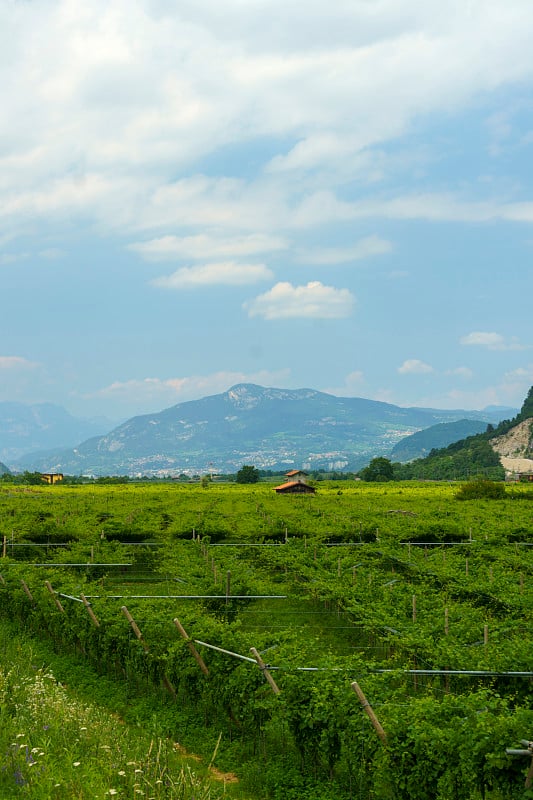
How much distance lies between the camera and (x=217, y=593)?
2042cm

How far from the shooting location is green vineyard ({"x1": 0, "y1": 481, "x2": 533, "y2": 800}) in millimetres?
9586

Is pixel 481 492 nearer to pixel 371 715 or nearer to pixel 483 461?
pixel 371 715

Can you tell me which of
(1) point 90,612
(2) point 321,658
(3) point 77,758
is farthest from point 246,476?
(3) point 77,758

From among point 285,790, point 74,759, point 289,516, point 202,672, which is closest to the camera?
point 74,759

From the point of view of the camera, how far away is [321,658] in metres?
12.6

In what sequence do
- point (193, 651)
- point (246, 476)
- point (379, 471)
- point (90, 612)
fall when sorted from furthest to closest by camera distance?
point (379, 471) → point (246, 476) → point (90, 612) → point (193, 651)

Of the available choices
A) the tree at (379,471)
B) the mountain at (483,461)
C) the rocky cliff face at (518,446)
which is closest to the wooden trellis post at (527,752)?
the tree at (379,471)

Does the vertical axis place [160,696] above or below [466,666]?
below

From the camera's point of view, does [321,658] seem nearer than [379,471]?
Yes

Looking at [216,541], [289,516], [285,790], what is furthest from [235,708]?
[289,516]

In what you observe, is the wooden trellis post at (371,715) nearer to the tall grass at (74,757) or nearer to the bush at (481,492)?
the tall grass at (74,757)

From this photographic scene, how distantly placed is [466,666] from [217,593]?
30.9 feet

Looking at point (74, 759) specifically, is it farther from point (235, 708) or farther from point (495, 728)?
point (495, 728)

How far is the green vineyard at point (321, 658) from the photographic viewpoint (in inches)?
377
